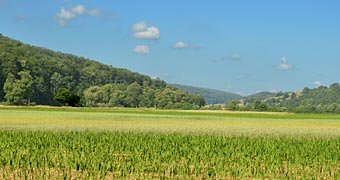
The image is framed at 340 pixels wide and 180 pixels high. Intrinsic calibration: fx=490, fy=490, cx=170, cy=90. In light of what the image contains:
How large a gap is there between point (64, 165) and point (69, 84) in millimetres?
183985

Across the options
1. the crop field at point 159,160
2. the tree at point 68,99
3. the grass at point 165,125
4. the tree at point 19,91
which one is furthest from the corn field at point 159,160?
the tree at point 19,91

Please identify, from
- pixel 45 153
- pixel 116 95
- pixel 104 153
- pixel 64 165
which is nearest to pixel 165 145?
pixel 104 153

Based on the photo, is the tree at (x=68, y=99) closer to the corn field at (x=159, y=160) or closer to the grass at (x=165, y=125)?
the grass at (x=165, y=125)

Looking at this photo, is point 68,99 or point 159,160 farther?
point 68,99

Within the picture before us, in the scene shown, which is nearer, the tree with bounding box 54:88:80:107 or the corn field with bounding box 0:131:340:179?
the corn field with bounding box 0:131:340:179

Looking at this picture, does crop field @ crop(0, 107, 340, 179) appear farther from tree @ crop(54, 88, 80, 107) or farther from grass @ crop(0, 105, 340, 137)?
tree @ crop(54, 88, 80, 107)

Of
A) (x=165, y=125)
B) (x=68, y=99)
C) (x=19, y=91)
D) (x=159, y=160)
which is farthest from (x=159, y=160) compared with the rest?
(x=19, y=91)

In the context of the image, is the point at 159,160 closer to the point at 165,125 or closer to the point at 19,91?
the point at 165,125

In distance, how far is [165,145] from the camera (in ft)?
80.0

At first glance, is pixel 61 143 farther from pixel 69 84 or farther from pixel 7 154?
pixel 69 84

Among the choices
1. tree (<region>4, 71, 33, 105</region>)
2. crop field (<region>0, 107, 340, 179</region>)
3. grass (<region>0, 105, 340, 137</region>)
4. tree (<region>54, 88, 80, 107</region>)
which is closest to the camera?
crop field (<region>0, 107, 340, 179</region>)

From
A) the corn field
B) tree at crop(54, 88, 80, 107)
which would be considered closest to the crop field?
the corn field

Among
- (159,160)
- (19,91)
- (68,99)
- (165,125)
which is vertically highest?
(19,91)

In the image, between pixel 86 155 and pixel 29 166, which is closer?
pixel 29 166
